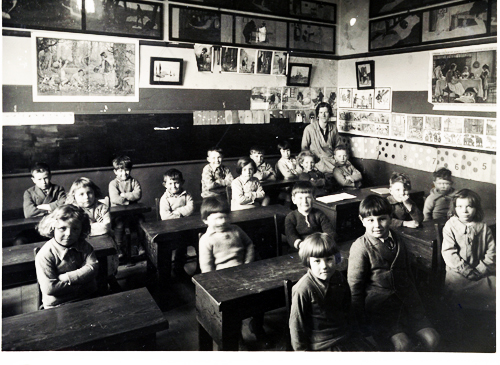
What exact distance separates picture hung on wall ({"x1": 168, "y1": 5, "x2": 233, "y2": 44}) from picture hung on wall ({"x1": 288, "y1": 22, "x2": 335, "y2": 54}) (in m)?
0.50

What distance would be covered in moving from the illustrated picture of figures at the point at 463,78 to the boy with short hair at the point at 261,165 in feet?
4.56

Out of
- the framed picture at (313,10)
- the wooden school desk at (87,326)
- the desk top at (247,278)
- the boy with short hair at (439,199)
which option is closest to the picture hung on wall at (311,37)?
the framed picture at (313,10)

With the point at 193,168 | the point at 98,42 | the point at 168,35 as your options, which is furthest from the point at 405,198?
the point at 98,42

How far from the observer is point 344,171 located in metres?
3.48

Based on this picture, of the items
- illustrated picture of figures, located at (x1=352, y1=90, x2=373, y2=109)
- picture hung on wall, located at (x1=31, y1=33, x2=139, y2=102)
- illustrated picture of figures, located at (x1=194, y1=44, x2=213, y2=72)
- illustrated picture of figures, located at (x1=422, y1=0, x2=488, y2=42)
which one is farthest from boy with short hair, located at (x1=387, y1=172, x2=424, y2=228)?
picture hung on wall, located at (x1=31, y1=33, x2=139, y2=102)

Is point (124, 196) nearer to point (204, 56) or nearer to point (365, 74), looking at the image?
point (204, 56)

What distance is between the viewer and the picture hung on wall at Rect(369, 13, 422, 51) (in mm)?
2795

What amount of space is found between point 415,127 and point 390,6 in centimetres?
92

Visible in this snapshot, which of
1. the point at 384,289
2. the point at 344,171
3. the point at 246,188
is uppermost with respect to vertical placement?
the point at 344,171

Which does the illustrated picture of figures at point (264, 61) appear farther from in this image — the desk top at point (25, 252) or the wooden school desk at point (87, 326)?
the wooden school desk at point (87, 326)

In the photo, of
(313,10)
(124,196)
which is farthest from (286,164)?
(124,196)

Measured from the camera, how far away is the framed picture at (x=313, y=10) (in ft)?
9.34

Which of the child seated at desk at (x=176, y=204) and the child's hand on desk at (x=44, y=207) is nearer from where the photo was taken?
the child's hand on desk at (x=44, y=207)
